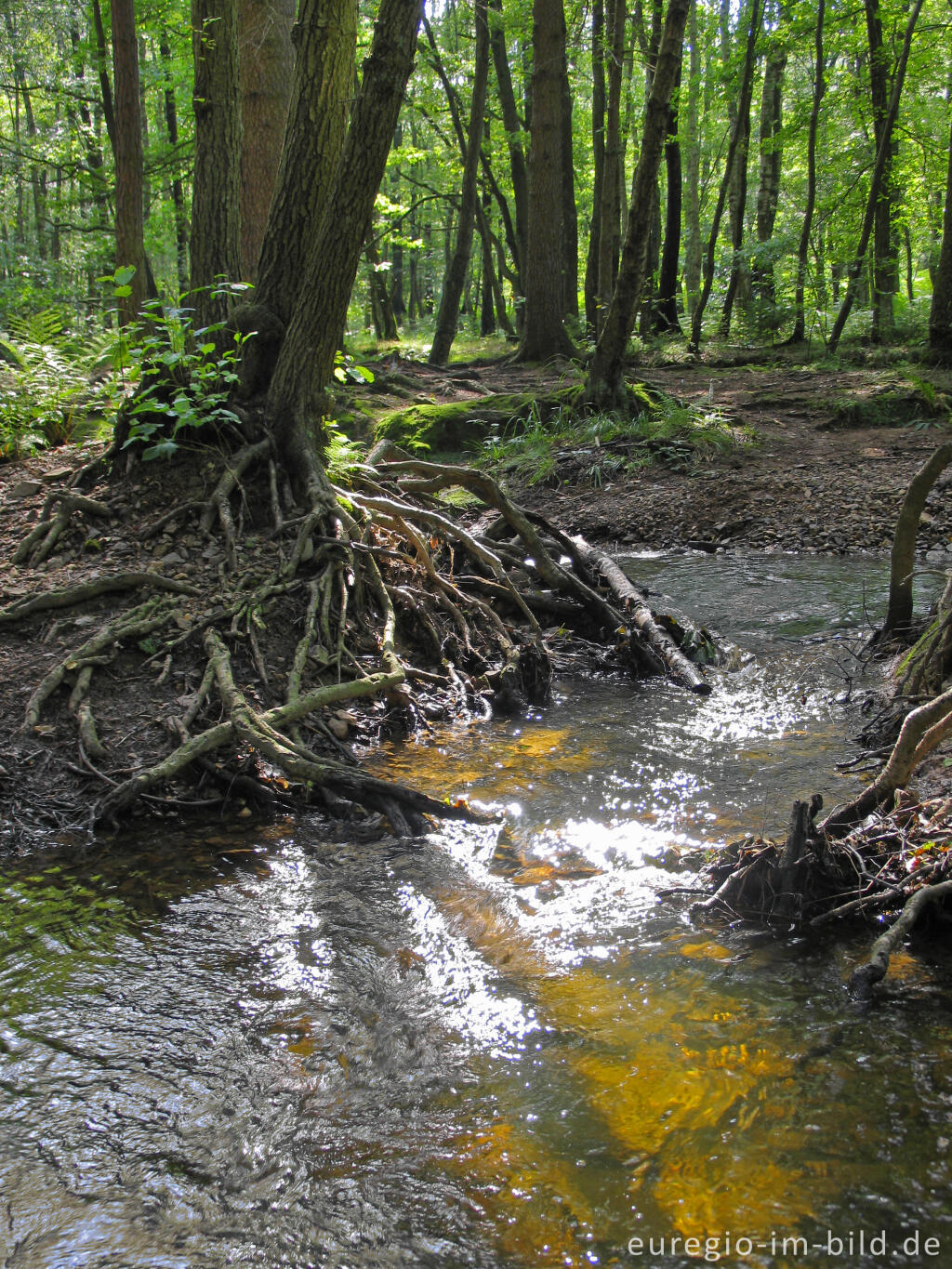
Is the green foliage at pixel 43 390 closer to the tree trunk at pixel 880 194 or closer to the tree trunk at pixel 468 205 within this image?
the tree trunk at pixel 468 205

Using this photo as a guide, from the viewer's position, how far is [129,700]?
439 centimetres

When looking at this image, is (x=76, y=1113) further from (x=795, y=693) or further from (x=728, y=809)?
(x=795, y=693)

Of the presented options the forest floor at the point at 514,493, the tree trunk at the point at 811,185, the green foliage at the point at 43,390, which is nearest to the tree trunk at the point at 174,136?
the forest floor at the point at 514,493

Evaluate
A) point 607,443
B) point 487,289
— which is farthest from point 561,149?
point 487,289

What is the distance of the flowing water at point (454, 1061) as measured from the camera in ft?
6.41

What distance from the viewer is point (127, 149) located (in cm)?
920

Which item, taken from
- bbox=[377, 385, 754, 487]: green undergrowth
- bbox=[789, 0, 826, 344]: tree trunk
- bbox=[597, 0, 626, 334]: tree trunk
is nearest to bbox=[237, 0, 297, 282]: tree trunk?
bbox=[377, 385, 754, 487]: green undergrowth

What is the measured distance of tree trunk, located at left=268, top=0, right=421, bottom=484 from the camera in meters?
5.24

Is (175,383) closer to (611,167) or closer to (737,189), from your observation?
(611,167)

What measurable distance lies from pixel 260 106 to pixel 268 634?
7.13 m

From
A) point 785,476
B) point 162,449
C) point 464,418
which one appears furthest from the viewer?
point 464,418

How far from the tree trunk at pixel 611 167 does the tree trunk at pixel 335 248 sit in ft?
26.8

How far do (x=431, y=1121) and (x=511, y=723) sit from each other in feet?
10.2

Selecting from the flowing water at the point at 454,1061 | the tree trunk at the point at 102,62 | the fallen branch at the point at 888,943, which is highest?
the tree trunk at the point at 102,62
